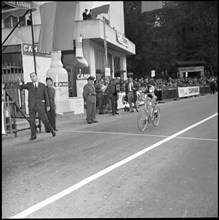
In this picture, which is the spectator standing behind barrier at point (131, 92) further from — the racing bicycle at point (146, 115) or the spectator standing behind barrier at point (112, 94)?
the racing bicycle at point (146, 115)

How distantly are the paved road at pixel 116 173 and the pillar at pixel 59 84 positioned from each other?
17.7 ft

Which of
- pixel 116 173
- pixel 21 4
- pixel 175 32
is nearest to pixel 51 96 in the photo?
pixel 116 173

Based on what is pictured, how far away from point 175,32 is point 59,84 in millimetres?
13414

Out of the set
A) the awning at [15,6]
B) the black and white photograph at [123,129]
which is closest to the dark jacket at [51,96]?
the black and white photograph at [123,129]

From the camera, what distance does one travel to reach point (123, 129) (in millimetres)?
10203

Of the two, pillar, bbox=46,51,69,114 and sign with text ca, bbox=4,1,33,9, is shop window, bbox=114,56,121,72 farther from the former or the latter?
sign with text ca, bbox=4,1,33,9

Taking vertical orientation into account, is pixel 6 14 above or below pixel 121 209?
above

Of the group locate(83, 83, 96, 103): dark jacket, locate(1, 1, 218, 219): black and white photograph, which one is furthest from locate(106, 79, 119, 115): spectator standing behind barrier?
locate(83, 83, 96, 103): dark jacket

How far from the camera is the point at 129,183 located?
4281 mm

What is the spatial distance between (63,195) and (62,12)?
3.24 meters

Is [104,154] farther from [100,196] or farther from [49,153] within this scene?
[100,196]

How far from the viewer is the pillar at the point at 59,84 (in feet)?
45.9

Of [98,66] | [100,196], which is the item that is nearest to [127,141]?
[100,196]

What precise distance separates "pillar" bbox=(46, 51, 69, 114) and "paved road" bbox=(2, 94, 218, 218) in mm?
5394
